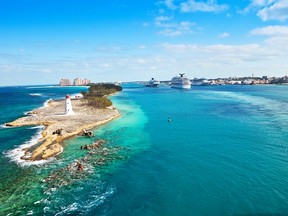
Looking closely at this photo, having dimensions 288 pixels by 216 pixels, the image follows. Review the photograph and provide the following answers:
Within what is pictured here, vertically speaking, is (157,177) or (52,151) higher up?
(52,151)

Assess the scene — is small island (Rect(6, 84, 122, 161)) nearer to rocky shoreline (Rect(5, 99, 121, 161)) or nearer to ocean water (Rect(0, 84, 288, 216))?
rocky shoreline (Rect(5, 99, 121, 161))

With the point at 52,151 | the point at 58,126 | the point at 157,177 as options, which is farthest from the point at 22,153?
the point at 157,177

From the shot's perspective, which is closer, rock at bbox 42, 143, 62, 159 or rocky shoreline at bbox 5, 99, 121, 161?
rock at bbox 42, 143, 62, 159

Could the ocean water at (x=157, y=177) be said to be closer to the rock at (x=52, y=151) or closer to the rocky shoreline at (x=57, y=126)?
the rock at (x=52, y=151)

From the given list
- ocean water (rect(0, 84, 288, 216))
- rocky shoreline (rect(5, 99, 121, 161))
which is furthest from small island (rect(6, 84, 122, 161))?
ocean water (rect(0, 84, 288, 216))

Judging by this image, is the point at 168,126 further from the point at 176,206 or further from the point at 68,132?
the point at 176,206

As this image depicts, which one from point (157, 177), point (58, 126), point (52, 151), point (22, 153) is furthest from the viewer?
point (58, 126)

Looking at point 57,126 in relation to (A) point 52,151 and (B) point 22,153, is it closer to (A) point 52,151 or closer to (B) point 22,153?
(B) point 22,153

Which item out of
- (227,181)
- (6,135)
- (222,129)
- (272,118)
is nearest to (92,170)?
(227,181)

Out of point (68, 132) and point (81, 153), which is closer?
point (81, 153)

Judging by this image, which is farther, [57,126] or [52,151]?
[57,126]

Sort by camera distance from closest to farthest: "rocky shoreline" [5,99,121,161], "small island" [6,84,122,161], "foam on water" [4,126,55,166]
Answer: "foam on water" [4,126,55,166] < "rocky shoreline" [5,99,121,161] < "small island" [6,84,122,161]
